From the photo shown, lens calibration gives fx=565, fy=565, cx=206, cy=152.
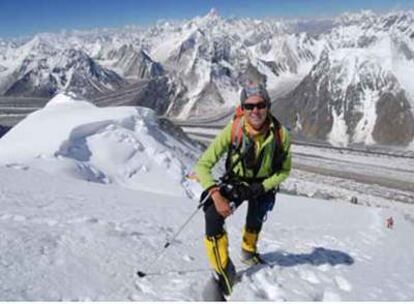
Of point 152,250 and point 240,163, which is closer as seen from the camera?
point 240,163

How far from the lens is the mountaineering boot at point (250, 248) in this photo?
404 inches

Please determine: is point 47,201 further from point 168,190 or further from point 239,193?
point 168,190

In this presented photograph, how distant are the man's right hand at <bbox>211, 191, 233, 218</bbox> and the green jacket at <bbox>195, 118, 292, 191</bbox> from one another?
0.86 feet

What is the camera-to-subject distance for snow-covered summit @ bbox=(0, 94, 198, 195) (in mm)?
27203

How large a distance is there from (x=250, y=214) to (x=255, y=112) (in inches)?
82.8

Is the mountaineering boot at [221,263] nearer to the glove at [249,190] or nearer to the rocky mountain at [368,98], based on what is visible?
the glove at [249,190]

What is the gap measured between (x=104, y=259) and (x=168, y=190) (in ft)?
67.3

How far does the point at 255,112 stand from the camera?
8.84 metres

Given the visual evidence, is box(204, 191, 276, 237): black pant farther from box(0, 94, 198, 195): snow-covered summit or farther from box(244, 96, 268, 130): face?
box(0, 94, 198, 195): snow-covered summit

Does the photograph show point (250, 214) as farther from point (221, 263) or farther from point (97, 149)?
Result: point (97, 149)

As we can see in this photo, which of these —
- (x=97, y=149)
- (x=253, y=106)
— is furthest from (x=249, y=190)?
(x=97, y=149)

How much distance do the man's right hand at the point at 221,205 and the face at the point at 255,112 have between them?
1247 mm

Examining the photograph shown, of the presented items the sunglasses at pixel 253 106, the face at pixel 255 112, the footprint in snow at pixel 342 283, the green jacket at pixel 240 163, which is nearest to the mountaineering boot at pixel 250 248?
the green jacket at pixel 240 163

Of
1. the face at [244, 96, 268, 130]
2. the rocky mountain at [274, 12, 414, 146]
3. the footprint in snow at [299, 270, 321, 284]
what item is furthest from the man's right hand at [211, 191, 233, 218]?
the rocky mountain at [274, 12, 414, 146]
